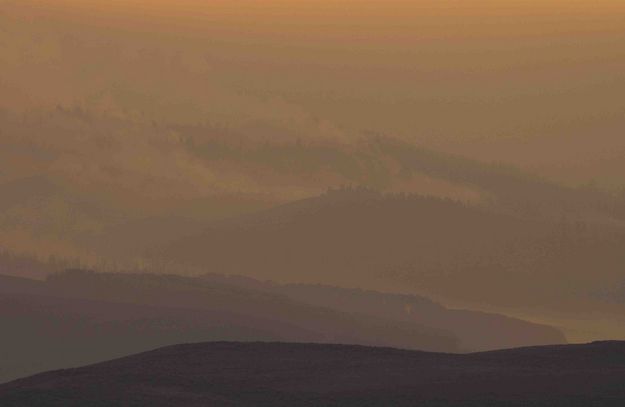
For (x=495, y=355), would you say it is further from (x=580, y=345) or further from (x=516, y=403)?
(x=516, y=403)

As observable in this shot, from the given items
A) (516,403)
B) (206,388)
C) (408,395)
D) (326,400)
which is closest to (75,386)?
(206,388)

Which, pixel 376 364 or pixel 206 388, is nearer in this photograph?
pixel 206 388

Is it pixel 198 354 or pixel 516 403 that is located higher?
pixel 198 354

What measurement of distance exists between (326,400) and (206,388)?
5764mm

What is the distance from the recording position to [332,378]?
53.3 m

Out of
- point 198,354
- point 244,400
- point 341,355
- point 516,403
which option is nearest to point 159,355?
point 198,354

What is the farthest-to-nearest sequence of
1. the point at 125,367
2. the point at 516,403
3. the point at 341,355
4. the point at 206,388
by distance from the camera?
the point at 341,355, the point at 125,367, the point at 206,388, the point at 516,403

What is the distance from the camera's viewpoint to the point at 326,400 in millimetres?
47781

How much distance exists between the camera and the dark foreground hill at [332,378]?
156ft

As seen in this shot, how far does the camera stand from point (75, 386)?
49406mm

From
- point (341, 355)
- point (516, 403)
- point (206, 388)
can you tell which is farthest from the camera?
point (341, 355)

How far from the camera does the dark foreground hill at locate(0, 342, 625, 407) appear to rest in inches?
1868

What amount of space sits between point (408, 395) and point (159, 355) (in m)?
16.0

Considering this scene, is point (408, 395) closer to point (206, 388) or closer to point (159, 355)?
point (206, 388)
